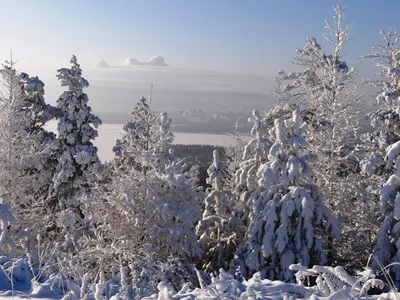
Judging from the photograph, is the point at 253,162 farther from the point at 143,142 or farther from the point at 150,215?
the point at 143,142

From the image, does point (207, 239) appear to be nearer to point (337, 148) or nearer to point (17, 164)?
point (337, 148)

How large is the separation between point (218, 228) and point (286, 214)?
153 inches

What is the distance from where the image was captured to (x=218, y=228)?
18.1m

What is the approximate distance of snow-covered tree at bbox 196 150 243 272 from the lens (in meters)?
17.6

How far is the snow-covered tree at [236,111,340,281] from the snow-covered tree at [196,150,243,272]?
1.92m

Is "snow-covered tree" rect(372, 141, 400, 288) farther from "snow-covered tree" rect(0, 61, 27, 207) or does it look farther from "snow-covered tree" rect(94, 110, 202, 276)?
"snow-covered tree" rect(0, 61, 27, 207)

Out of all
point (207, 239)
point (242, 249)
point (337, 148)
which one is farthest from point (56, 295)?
point (337, 148)

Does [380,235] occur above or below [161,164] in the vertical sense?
below

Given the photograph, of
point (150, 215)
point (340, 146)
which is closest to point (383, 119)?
point (340, 146)

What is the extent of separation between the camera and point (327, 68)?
20.0 meters

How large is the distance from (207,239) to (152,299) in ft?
37.7

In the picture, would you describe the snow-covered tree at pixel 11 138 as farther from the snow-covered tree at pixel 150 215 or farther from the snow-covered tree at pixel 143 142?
the snow-covered tree at pixel 150 215

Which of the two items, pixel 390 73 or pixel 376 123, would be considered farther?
pixel 376 123

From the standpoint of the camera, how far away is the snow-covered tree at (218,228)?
1764 cm
